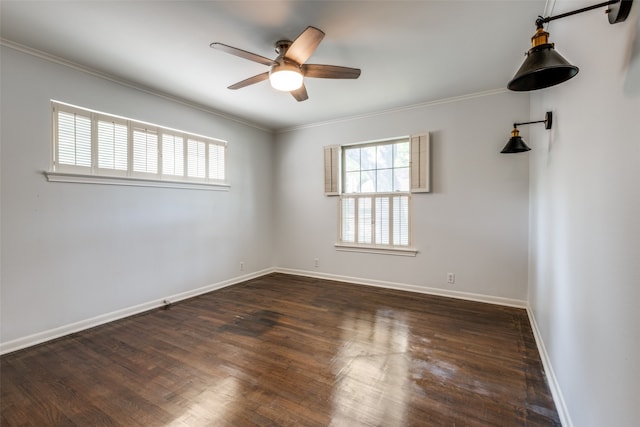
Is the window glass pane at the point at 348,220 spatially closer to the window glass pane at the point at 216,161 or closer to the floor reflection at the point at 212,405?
the window glass pane at the point at 216,161

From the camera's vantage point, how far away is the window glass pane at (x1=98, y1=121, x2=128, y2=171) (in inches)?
120

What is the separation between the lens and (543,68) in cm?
106

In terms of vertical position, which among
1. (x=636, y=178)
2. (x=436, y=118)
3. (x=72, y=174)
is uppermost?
(x=436, y=118)

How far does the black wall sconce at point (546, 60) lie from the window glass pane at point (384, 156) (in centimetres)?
303

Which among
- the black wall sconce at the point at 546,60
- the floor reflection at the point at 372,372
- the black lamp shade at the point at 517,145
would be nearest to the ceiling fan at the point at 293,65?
the black wall sconce at the point at 546,60

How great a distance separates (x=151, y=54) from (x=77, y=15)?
23.3 inches

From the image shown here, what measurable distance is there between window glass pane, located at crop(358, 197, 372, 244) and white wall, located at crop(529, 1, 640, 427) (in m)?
2.57

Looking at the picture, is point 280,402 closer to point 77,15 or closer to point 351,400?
point 351,400

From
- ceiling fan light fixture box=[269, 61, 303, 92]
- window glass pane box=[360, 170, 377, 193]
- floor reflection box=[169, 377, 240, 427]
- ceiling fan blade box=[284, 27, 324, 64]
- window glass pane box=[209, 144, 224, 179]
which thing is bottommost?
floor reflection box=[169, 377, 240, 427]

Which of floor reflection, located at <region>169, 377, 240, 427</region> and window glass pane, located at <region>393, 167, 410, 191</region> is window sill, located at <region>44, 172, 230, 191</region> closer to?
floor reflection, located at <region>169, 377, 240, 427</region>

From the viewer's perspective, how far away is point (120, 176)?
3.17m

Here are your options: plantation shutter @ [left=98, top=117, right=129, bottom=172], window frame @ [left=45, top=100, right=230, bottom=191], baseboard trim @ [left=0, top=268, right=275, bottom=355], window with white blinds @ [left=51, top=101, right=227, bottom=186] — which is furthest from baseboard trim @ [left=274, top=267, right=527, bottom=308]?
plantation shutter @ [left=98, top=117, right=129, bottom=172]

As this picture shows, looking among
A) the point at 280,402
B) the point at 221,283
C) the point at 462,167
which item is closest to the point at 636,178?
the point at 280,402

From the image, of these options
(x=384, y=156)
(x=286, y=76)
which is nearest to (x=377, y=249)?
(x=384, y=156)
